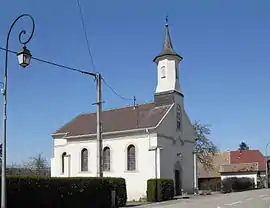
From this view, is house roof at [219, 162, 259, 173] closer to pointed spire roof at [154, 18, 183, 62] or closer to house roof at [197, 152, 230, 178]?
house roof at [197, 152, 230, 178]

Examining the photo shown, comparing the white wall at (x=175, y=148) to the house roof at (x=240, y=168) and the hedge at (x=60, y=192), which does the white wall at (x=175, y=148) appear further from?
the house roof at (x=240, y=168)

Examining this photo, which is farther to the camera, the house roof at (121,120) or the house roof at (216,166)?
the house roof at (216,166)

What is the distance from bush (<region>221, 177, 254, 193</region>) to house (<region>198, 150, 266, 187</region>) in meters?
6.79

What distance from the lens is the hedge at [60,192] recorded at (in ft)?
66.1

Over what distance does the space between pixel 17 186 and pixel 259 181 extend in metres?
59.2

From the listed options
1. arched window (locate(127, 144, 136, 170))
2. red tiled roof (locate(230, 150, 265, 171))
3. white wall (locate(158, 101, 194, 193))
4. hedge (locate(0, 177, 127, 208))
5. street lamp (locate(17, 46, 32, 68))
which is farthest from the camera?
red tiled roof (locate(230, 150, 265, 171))

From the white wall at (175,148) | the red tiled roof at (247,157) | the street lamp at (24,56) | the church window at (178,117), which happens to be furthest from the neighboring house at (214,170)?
the street lamp at (24,56)

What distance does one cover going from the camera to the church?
38406 millimetres

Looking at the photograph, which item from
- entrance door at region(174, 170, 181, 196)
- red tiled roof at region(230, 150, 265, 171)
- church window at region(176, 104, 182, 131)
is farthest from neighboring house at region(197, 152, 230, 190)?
church window at region(176, 104, 182, 131)

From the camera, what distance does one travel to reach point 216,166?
81.1 metres

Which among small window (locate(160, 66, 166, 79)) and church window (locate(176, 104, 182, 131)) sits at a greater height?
small window (locate(160, 66, 166, 79))

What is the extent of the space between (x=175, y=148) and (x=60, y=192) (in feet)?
65.5

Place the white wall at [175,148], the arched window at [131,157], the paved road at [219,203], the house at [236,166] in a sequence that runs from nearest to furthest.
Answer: the paved road at [219,203] → the white wall at [175,148] → the arched window at [131,157] → the house at [236,166]

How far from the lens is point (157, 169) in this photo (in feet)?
123
